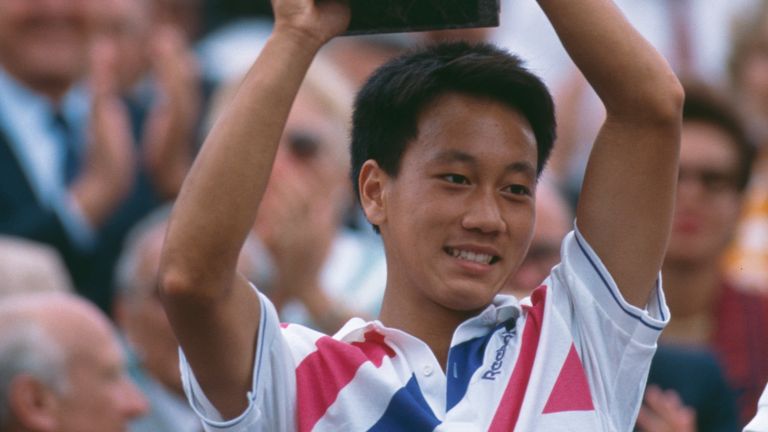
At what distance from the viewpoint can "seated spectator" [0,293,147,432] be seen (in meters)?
4.85

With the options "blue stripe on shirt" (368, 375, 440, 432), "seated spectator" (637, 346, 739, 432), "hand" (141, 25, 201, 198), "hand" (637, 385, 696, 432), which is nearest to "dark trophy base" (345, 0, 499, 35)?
"blue stripe on shirt" (368, 375, 440, 432)

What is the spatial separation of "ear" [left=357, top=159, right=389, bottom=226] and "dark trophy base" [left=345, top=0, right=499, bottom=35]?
42 centimetres

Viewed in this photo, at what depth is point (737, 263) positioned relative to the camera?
24.0ft

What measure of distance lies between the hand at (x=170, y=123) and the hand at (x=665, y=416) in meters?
2.75

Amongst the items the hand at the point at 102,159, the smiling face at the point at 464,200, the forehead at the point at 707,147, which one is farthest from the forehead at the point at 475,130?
the hand at the point at 102,159

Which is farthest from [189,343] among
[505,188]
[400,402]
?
[505,188]

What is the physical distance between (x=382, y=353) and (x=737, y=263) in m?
4.17

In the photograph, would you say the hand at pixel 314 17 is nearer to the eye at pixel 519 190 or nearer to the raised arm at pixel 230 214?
the raised arm at pixel 230 214

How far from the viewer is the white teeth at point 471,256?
11.1 ft

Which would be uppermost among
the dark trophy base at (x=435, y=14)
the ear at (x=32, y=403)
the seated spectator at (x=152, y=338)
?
the dark trophy base at (x=435, y=14)

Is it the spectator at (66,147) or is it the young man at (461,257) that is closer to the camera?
the young man at (461,257)

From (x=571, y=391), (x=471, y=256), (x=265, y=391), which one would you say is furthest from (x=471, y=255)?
(x=265, y=391)

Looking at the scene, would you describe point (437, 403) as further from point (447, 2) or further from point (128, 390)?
point (128, 390)

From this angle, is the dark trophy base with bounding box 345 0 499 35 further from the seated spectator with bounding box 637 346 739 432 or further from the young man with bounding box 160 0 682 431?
the seated spectator with bounding box 637 346 739 432
